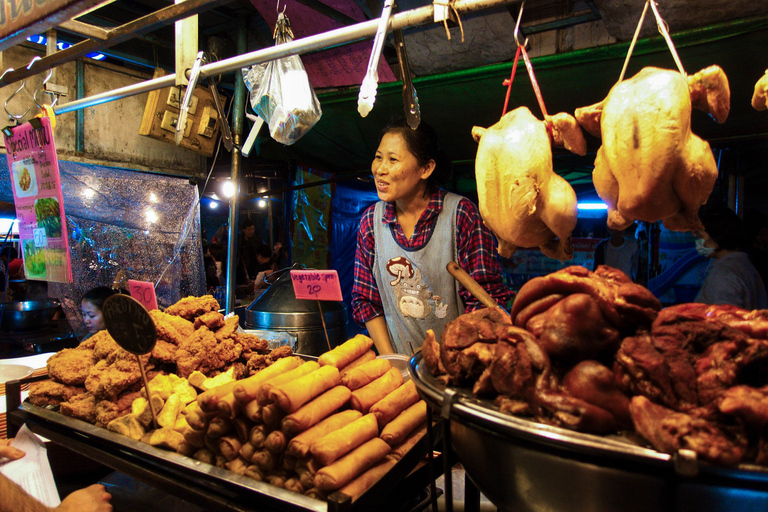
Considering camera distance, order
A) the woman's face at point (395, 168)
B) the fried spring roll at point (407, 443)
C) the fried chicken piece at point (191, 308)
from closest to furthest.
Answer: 1. the fried spring roll at point (407, 443)
2. the fried chicken piece at point (191, 308)
3. the woman's face at point (395, 168)

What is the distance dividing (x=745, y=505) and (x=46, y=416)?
2434 mm

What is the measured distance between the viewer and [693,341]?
882 millimetres

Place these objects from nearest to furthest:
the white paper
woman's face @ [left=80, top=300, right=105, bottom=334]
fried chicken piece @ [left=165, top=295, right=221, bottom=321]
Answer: the white paper < fried chicken piece @ [left=165, top=295, right=221, bottom=321] < woman's face @ [left=80, top=300, right=105, bottom=334]

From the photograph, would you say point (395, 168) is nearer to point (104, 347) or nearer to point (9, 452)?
point (104, 347)

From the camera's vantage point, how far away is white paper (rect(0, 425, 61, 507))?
187cm

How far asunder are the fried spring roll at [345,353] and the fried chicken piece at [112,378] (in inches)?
34.6

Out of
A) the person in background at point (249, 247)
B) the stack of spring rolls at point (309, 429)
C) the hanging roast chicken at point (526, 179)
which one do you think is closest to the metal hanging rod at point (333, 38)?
the hanging roast chicken at point (526, 179)

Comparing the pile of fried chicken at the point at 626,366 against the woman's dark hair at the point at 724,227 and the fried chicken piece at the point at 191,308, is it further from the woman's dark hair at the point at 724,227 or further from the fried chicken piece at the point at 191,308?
the woman's dark hair at the point at 724,227

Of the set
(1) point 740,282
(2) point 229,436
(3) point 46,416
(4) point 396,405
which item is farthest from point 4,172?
(1) point 740,282

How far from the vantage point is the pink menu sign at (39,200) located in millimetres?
2701

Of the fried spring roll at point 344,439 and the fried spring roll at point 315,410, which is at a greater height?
the fried spring roll at point 315,410

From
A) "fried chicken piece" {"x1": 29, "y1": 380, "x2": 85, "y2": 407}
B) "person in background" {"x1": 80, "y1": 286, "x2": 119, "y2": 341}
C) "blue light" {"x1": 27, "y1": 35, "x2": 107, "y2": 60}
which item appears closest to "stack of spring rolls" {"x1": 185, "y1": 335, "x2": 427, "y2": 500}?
"fried chicken piece" {"x1": 29, "y1": 380, "x2": 85, "y2": 407}

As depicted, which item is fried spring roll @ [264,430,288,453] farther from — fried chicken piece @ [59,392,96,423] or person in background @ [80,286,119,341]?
person in background @ [80,286,119,341]

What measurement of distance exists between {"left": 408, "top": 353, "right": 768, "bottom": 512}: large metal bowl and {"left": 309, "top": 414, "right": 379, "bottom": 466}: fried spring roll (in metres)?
0.51
